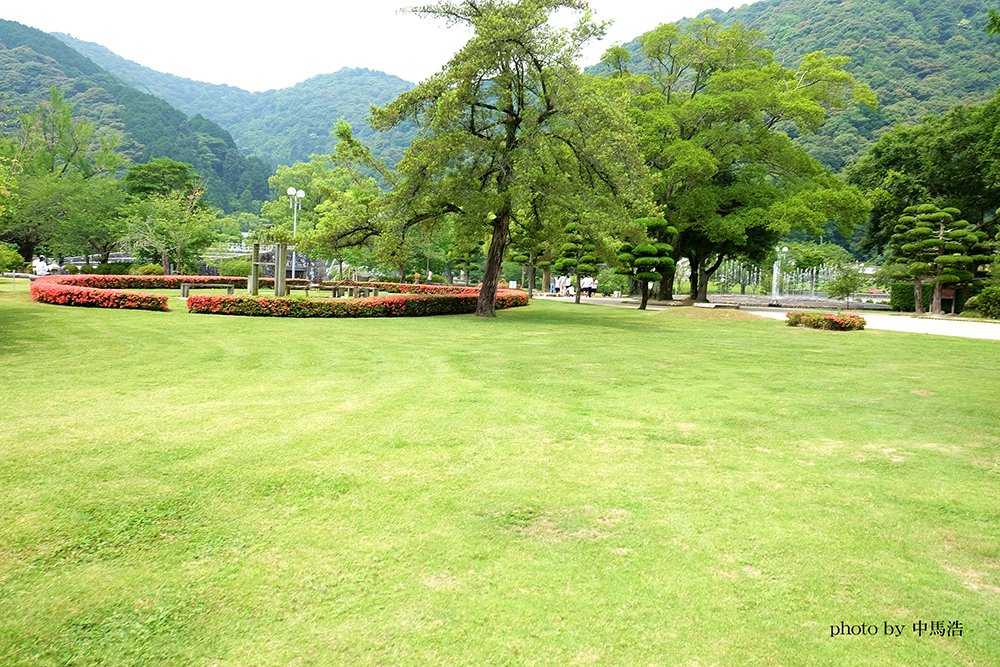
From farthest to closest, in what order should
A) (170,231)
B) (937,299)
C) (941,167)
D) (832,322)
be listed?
(170,231) < (941,167) < (937,299) < (832,322)

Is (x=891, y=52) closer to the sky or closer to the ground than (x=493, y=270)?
closer to the sky

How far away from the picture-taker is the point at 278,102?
14212 cm

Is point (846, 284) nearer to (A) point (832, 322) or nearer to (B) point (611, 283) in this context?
(A) point (832, 322)

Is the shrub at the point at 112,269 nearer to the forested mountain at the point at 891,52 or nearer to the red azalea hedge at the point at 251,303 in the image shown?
the red azalea hedge at the point at 251,303

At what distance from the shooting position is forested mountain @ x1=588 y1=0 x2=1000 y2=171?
55.7 meters

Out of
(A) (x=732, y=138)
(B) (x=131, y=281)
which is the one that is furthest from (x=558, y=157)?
(B) (x=131, y=281)

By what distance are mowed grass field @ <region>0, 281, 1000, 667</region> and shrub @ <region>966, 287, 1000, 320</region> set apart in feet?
60.8

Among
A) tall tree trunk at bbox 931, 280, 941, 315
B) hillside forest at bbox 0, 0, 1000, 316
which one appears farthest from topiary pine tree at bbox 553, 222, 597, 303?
tall tree trunk at bbox 931, 280, 941, 315

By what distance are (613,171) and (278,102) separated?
14662cm

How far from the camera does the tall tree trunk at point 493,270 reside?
59.6 ft

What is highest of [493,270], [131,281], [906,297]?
[493,270]

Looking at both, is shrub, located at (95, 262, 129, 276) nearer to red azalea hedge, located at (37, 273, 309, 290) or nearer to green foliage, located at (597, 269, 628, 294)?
red azalea hedge, located at (37, 273, 309, 290)

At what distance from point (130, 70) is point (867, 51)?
470ft

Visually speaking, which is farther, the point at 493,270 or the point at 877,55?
the point at 877,55
